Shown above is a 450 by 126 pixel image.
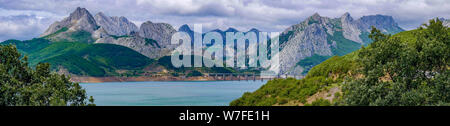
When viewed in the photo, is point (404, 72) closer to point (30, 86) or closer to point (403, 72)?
point (403, 72)

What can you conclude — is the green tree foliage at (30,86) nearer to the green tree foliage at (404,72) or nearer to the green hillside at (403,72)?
the green hillside at (403,72)

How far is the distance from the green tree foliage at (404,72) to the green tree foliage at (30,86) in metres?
23.9

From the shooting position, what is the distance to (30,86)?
39.9 metres

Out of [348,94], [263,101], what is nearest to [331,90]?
[263,101]

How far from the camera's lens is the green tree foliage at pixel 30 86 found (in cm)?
3708

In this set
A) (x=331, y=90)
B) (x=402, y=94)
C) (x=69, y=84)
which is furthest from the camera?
(x=331, y=90)

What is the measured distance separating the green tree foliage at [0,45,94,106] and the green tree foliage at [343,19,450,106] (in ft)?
78.4

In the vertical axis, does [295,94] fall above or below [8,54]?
below

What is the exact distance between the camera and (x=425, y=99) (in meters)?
29.4

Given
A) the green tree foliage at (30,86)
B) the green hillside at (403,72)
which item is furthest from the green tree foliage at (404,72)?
the green tree foliage at (30,86)

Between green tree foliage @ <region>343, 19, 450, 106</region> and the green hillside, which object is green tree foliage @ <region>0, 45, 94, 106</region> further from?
green tree foliage @ <region>343, 19, 450, 106</region>
